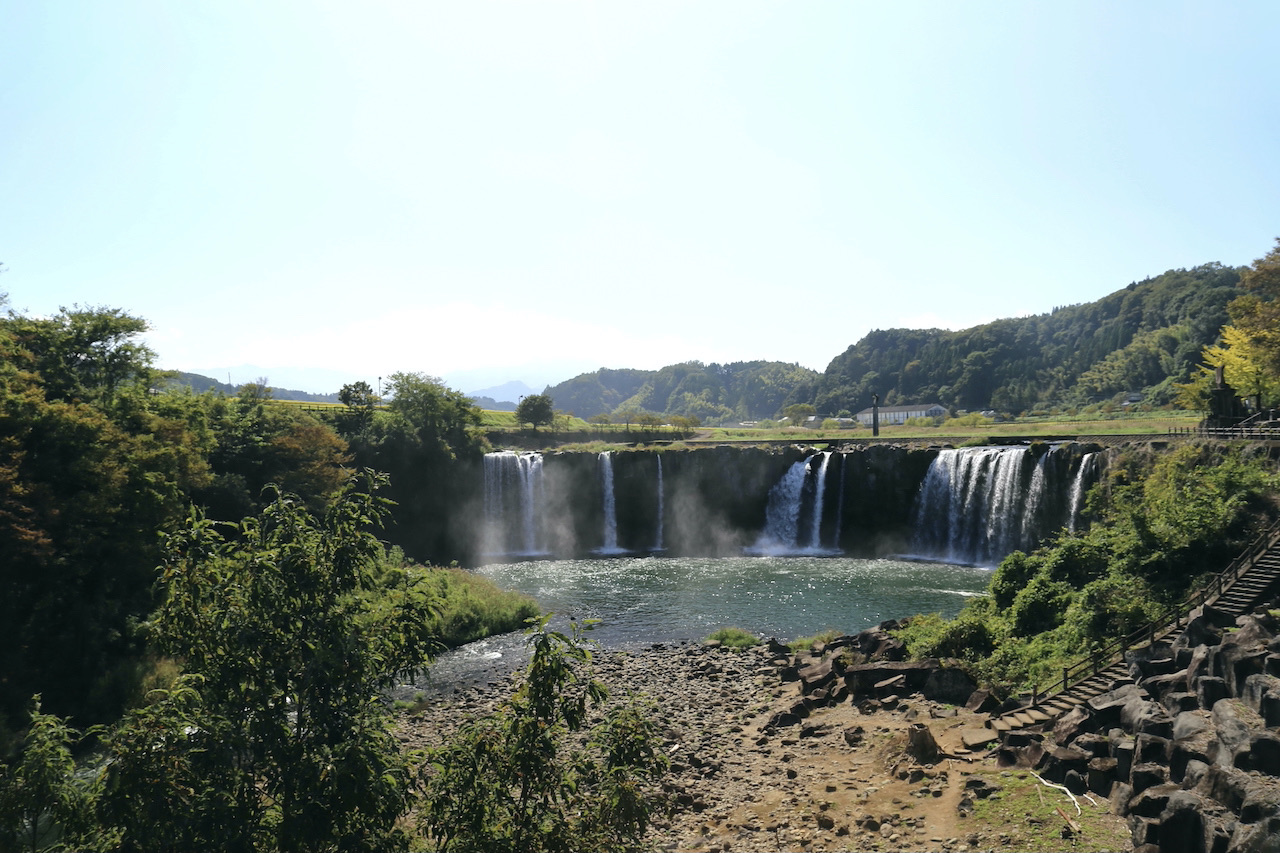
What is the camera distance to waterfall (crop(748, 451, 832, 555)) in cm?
Result: 4722

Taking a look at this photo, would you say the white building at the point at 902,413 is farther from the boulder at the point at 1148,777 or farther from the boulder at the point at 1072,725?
the boulder at the point at 1148,777

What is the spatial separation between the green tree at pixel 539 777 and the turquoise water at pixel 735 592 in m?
21.7

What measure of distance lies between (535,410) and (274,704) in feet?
203

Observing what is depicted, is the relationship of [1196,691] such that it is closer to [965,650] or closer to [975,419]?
[965,650]

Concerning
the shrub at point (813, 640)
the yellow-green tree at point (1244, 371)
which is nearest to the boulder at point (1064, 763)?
the shrub at point (813, 640)

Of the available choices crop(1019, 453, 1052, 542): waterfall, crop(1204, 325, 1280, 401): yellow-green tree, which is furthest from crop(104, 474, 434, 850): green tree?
crop(1204, 325, 1280, 401): yellow-green tree

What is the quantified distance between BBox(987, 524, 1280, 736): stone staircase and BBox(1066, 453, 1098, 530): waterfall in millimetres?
16259

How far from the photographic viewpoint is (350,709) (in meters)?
6.83

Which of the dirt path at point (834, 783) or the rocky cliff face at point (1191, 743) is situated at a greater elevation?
the rocky cliff face at point (1191, 743)

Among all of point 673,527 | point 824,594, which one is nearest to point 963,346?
point 673,527

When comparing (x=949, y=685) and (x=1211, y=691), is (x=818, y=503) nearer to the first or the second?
(x=949, y=685)

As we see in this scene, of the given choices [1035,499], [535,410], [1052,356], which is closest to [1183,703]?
[1035,499]

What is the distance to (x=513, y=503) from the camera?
171 feet

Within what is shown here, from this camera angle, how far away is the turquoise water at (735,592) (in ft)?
98.8
